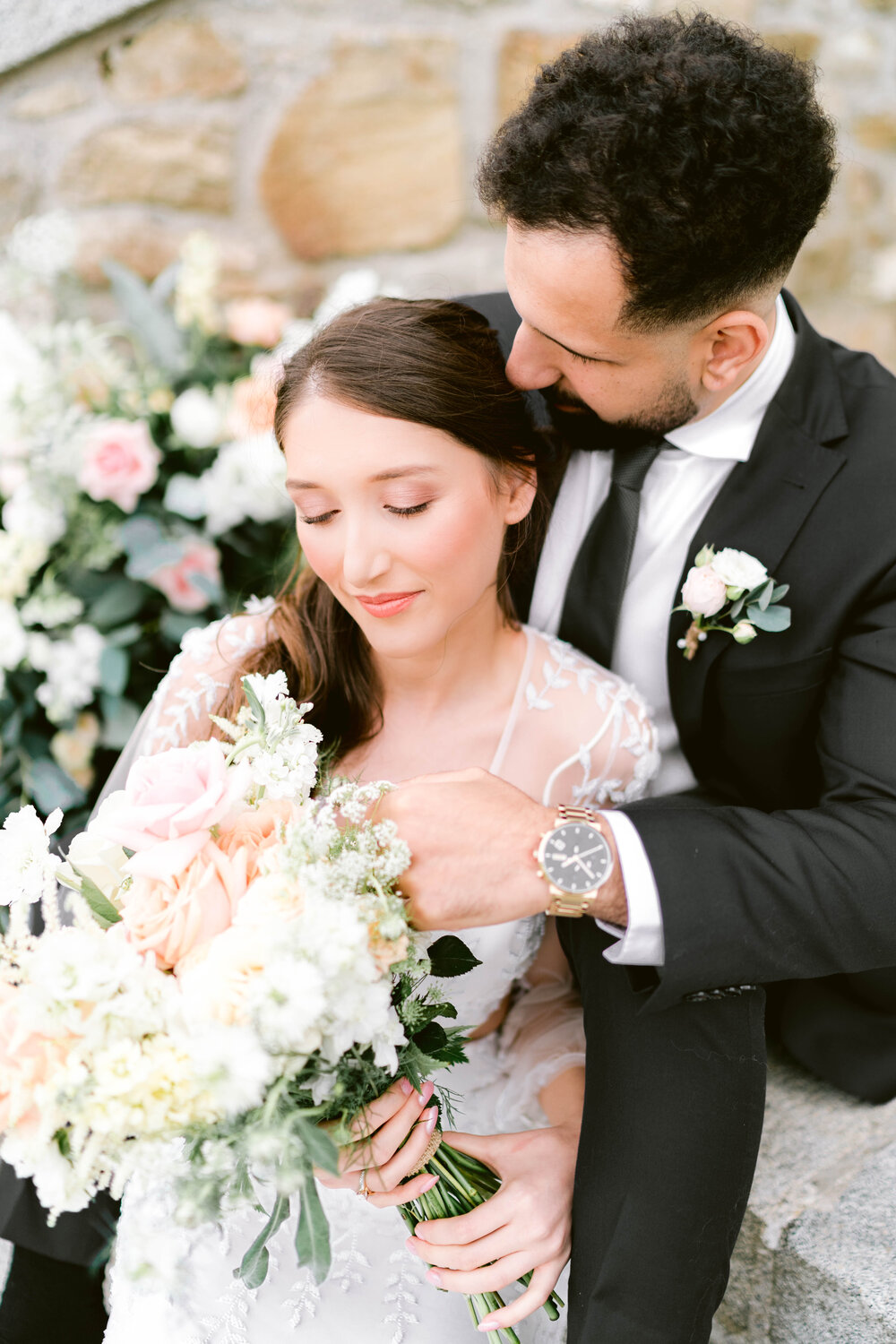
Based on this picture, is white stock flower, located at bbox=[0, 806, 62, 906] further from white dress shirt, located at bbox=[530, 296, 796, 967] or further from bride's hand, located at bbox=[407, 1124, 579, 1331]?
white dress shirt, located at bbox=[530, 296, 796, 967]

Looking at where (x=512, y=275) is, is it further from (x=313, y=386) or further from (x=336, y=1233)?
(x=336, y=1233)

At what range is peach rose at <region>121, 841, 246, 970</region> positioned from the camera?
4.08 feet

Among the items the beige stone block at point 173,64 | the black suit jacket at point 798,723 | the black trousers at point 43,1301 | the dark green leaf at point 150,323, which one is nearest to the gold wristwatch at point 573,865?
the black suit jacket at point 798,723

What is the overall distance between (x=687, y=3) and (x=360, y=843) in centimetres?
323

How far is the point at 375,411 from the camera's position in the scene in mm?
1748

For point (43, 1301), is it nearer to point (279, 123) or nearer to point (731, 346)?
point (731, 346)

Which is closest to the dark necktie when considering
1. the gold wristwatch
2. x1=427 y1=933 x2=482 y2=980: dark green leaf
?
the gold wristwatch

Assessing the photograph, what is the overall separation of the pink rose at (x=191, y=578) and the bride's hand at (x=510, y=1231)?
5.03ft

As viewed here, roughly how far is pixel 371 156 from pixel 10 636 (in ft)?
5.88

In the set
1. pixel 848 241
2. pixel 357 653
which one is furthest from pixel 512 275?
pixel 848 241

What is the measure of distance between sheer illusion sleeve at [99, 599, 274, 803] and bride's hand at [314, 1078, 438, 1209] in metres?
0.80

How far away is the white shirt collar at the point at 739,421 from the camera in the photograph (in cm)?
211

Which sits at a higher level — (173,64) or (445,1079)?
(173,64)

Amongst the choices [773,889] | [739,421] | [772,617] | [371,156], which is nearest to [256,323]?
[371,156]
